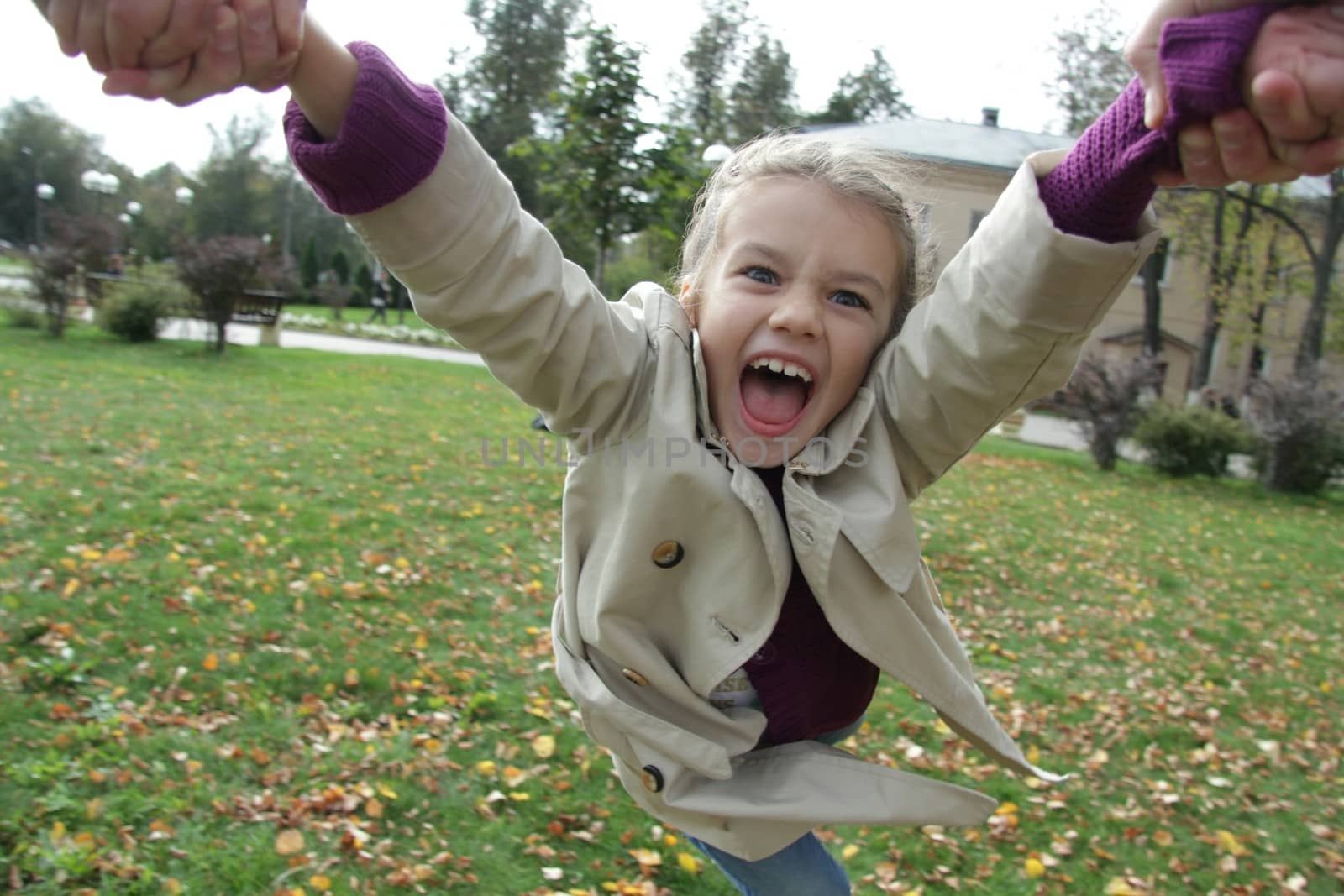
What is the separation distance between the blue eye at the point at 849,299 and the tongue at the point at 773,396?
18cm

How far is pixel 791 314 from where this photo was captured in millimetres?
1737

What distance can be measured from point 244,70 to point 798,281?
100cm

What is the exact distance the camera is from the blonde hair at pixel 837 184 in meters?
1.89

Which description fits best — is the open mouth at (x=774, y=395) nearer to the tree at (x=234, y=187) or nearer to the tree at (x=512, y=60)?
the tree at (x=512, y=60)

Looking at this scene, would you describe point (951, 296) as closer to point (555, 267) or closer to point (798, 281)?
point (798, 281)

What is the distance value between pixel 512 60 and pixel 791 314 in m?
46.1

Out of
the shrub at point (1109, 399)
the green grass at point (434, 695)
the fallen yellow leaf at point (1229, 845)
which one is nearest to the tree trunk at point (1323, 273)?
the shrub at point (1109, 399)

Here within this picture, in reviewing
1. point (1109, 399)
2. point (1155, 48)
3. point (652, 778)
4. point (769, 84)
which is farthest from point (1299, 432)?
point (769, 84)

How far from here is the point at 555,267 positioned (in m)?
1.62

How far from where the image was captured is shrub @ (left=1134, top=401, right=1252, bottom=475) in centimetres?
1504

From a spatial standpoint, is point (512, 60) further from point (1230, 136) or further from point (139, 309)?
point (1230, 136)

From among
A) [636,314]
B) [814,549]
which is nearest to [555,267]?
[636,314]

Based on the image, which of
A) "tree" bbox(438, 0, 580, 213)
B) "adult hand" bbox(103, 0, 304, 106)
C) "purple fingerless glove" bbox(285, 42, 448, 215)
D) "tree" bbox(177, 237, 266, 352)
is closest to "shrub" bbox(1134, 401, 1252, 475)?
"tree" bbox(177, 237, 266, 352)

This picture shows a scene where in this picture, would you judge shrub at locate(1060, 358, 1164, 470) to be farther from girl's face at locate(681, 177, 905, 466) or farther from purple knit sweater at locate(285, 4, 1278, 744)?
purple knit sweater at locate(285, 4, 1278, 744)
